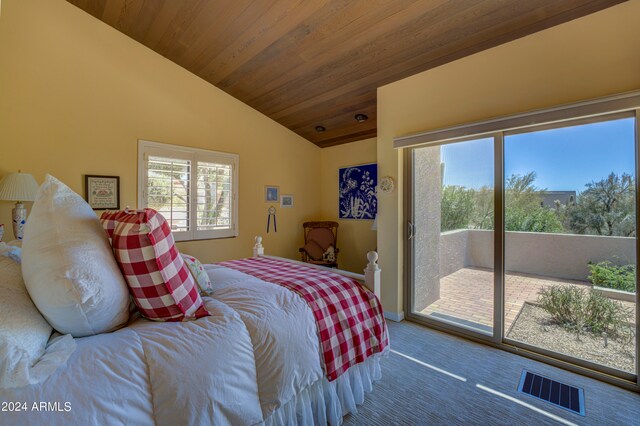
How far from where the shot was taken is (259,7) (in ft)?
7.99

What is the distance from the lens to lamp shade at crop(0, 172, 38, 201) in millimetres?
2324

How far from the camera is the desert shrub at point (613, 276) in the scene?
2.02m

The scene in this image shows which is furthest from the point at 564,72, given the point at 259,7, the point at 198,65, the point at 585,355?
the point at 198,65

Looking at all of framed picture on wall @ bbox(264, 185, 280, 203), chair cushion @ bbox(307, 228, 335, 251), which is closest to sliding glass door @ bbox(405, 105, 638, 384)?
chair cushion @ bbox(307, 228, 335, 251)

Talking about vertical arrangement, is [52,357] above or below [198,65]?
below

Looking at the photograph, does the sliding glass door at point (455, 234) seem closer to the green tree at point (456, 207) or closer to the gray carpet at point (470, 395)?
the green tree at point (456, 207)

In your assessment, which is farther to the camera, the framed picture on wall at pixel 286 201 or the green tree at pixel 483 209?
the framed picture on wall at pixel 286 201

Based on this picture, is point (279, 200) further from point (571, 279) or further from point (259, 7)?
point (571, 279)

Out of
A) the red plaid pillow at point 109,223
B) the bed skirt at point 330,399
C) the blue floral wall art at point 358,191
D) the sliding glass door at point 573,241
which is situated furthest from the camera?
the blue floral wall art at point 358,191

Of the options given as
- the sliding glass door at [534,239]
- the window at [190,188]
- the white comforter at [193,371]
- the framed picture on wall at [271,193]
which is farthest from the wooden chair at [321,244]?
the white comforter at [193,371]

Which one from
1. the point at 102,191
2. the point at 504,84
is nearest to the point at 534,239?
the point at 504,84

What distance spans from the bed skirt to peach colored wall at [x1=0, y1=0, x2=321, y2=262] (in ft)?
8.36

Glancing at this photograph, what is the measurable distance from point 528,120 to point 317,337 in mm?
2314

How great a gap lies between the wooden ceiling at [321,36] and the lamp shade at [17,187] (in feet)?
5.95
